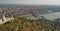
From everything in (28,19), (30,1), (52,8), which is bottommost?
(28,19)

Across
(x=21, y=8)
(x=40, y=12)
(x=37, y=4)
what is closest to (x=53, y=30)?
(x=40, y=12)

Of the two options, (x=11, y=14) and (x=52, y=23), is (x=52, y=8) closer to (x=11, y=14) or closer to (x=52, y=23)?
(x=52, y=23)

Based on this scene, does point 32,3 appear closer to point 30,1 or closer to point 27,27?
point 30,1

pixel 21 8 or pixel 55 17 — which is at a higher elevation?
pixel 21 8

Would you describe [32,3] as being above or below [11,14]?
above

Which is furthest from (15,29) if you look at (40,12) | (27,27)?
(40,12)

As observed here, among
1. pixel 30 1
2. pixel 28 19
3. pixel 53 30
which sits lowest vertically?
pixel 53 30
